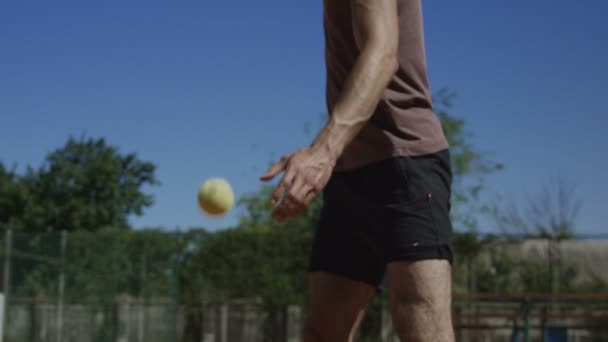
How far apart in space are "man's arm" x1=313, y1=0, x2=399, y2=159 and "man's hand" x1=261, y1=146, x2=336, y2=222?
52mm

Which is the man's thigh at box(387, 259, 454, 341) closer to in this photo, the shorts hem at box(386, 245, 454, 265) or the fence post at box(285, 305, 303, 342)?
the shorts hem at box(386, 245, 454, 265)

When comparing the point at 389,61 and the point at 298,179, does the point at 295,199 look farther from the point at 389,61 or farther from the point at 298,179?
the point at 389,61

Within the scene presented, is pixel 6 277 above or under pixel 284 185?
under

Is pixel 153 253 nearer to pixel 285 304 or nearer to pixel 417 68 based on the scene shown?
pixel 285 304

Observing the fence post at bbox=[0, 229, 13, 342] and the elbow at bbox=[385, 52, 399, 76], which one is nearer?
the elbow at bbox=[385, 52, 399, 76]

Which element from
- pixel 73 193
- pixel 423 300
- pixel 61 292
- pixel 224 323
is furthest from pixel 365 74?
pixel 73 193

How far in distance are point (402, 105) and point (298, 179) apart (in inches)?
27.7

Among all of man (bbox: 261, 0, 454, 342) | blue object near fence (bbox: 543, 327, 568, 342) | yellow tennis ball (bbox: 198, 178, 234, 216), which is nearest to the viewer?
man (bbox: 261, 0, 454, 342)

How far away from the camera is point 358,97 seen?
1.83m

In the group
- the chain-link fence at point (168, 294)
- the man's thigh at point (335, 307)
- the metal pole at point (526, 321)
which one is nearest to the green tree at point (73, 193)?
the chain-link fence at point (168, 294)

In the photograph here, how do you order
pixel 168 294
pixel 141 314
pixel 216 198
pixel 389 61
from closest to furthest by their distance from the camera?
pixel 389 61
pixel 216 198
pixel 141 314
pixel 168 294

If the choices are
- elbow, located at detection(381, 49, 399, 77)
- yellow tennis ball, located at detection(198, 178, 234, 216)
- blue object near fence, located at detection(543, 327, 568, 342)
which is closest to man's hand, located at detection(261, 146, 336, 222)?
elbow, located at detection(381, 49, 399, 77)

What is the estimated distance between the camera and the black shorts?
211cm

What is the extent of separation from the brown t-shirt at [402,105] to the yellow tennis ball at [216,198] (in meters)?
4.68
